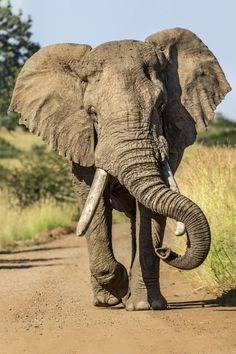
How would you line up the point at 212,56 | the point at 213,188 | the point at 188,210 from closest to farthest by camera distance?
the point at 188,210 < the point at 212,56 < the point at 213,188

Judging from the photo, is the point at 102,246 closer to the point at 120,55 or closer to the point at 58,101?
the point at 58,101

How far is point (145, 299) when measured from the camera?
11.0 meters

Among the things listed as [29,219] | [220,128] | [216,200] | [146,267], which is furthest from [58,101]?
[220,128]

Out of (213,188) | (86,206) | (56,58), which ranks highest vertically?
(56,58)

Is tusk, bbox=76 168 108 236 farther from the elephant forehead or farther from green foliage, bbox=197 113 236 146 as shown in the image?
green foliage, bbox=197 113 236 146

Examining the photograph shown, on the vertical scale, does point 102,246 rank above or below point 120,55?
below

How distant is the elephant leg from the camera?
36.1ft

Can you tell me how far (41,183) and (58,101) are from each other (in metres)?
16.5

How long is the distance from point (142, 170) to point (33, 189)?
1800cm

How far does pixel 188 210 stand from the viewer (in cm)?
958

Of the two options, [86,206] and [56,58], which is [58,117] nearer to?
[56,58]

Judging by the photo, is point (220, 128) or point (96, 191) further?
point (220, 128)

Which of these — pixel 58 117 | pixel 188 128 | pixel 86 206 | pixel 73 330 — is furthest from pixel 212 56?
pixel 73 330

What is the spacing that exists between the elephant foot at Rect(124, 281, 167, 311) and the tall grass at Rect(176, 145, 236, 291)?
1.54m
